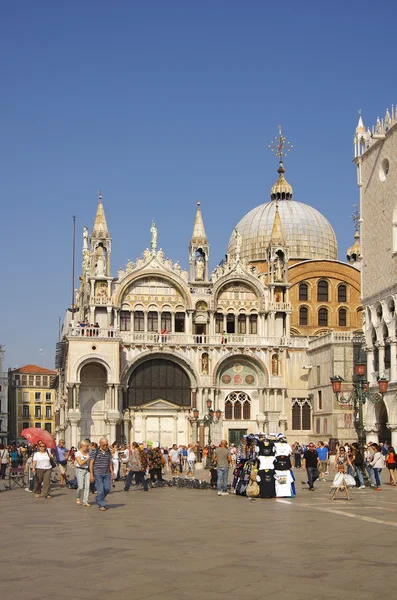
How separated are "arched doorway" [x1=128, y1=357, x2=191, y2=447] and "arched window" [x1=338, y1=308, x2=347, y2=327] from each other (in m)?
13.6

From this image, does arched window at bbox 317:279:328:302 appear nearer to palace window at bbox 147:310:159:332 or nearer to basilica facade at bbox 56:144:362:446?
basilica facade at bbox 56:144:362:446

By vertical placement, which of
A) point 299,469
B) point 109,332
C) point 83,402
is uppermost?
point 109,332

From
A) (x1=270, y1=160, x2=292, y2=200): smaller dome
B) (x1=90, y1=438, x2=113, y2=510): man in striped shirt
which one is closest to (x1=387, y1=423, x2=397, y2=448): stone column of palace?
(x1=90, y1=438, x2=113, y2=510): man in striped shirt

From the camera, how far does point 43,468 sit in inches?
915

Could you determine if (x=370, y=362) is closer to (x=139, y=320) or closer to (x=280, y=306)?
(x=280, y=306)

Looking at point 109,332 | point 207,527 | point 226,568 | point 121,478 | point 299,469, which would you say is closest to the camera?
point 226,568

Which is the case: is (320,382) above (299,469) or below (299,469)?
above

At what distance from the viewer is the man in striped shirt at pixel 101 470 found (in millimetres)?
19625

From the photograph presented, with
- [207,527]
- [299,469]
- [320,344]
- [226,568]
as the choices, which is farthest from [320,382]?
[226,568]

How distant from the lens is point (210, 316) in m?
53.3

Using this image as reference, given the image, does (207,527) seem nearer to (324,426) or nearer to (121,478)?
(121,478)

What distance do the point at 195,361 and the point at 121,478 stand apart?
2134 cm

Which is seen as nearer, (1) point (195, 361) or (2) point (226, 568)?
(2) point (226, 568)

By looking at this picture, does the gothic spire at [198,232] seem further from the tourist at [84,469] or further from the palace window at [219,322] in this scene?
the tourist at [84,469]
